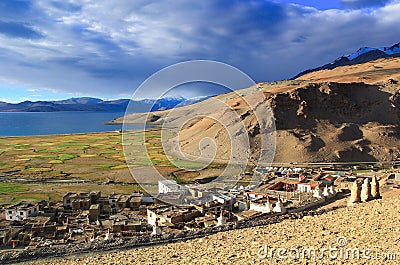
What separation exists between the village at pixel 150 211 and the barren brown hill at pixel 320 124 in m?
18.4

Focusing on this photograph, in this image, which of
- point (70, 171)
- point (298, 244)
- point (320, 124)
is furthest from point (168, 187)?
point (320, 124)

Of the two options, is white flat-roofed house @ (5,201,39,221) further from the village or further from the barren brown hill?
the barren brown hill

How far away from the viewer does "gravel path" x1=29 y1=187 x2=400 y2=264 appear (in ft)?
29.7

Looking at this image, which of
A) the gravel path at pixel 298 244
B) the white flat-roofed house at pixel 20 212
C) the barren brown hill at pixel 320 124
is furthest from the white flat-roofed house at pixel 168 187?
the barren brown hill at pixel 320 124

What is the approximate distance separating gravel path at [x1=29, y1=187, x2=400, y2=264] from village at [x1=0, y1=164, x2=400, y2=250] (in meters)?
3.80

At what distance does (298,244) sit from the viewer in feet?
33.7

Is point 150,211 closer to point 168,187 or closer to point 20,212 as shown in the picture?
point 168,187

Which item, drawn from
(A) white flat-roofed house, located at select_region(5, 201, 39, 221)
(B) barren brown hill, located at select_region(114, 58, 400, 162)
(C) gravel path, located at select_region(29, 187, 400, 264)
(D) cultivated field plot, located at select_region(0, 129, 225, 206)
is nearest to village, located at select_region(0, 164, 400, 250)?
(A) white flat-roofed house, located at select_region(5, 201, 39, 221)

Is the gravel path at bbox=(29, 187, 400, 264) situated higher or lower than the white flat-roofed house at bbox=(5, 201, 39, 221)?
higher

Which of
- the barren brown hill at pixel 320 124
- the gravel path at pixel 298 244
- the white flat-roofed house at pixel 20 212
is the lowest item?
the white flat-roofed house at pixel 20 212

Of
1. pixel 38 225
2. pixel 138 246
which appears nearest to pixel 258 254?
pixel 138 246

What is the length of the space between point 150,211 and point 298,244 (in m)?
14.2

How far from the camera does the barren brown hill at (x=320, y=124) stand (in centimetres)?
5066

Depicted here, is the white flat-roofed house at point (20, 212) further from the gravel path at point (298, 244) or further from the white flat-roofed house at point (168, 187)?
the gravel path at point (298, 244)
